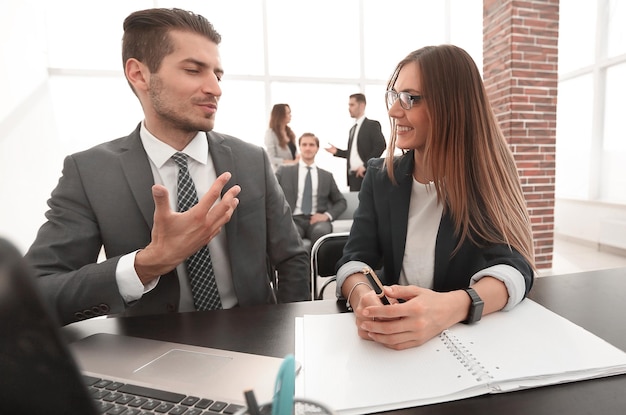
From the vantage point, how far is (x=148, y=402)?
1.86ft

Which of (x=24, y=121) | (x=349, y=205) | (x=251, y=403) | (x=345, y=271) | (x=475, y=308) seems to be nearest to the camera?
(x=251, y=403)

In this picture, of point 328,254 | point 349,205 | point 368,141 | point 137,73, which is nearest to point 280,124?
point 368,141

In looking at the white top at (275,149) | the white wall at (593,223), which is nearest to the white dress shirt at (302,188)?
the white top at (275,149)

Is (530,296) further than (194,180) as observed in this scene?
No

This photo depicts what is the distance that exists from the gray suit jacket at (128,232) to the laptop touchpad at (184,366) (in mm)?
336

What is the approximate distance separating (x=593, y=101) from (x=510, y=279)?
5.82m

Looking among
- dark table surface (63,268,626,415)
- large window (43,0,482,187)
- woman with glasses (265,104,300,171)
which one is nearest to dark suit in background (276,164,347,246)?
woman with glasses (265,104,300,171)

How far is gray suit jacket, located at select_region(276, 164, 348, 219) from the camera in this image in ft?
13.2

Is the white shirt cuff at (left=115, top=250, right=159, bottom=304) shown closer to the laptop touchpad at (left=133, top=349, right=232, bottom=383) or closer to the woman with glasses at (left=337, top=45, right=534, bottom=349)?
the laptop touchpad at (left=133, top=349, right=232, bottom=383)

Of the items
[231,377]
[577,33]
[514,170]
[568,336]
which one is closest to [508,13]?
[577,33]

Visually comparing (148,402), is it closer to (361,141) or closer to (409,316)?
(409,316)

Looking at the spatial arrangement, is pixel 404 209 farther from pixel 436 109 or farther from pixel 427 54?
pixel 427 54

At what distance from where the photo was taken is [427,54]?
1.17 m

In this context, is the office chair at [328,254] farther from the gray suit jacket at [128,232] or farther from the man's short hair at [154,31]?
the man's short hair at [154,31]
